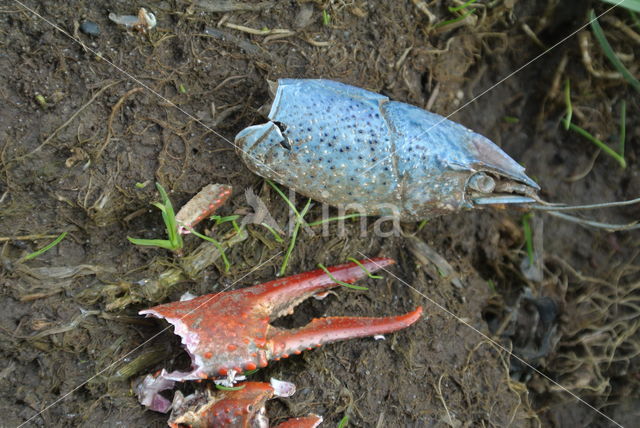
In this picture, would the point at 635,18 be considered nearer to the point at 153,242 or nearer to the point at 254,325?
the point at 254,325

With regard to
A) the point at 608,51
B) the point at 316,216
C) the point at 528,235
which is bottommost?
the point at 528,235

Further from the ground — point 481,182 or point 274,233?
point 481,182

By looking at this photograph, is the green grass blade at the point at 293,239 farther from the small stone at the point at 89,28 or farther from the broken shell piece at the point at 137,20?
the small stone at the point at 89,28

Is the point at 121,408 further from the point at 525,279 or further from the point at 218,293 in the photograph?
the point at 525,279

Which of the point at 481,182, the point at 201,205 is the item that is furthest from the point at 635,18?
the point at 201,205

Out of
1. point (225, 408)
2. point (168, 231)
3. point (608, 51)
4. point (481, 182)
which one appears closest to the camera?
point (225, 408)

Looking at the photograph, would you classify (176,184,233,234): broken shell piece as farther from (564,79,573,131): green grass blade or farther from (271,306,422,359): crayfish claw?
(564,79,573,131): green grass blade
